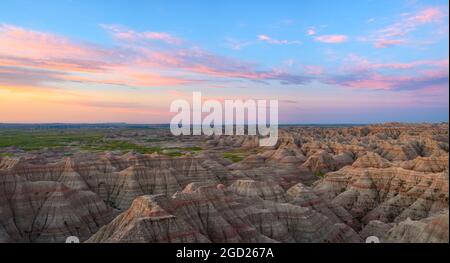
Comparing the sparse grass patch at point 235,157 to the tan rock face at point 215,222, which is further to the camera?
the sparse grass patch at point 235,157

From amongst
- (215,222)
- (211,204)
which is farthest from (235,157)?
(215,222)

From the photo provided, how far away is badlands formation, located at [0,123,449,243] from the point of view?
3425 cm

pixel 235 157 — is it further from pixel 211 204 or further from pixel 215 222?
pixel 215 222

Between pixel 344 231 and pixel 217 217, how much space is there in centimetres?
1519

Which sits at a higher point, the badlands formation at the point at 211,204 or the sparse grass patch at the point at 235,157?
the badlands formation at the point at 211,204

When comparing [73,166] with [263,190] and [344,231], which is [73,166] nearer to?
[263,190]

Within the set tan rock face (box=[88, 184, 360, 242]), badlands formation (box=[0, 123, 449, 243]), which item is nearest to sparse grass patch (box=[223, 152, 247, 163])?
badlands formation (box=[0, 123, 449, 243])

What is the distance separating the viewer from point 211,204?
3884cm

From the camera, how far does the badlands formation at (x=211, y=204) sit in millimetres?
34250

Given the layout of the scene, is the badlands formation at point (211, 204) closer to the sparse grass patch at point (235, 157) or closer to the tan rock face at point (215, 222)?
the tan rock face at point (215, 222)

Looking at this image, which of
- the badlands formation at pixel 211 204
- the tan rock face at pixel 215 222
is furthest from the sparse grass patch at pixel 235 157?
→ the tan rock face at pixel 215 222

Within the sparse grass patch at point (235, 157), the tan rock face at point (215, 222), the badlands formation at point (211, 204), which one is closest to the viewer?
the tan rock face at point (215, 222)

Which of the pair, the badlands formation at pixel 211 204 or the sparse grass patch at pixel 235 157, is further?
the sparse grass patch at pixel 235 157

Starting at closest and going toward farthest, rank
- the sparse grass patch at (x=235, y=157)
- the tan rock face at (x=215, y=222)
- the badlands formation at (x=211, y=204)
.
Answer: the tan rock face at (x=215, y=222)
the badlands formation at (x=211, y=204)
the sparse grass patch at (x=235, y=157)
